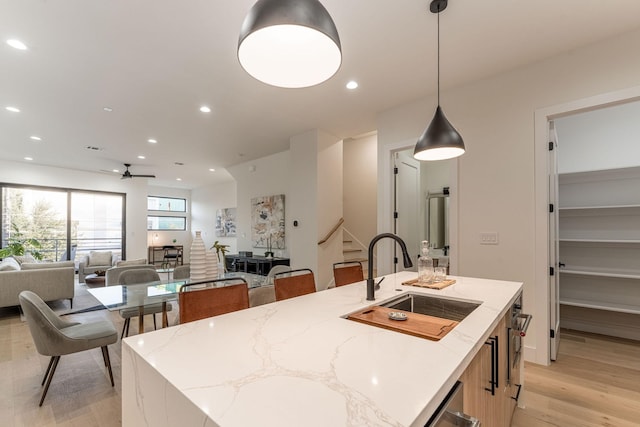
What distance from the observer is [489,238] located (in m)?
3.10

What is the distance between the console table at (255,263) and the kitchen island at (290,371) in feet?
14.3

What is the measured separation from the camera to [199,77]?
3.16m

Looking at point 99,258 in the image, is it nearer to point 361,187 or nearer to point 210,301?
point 361,187

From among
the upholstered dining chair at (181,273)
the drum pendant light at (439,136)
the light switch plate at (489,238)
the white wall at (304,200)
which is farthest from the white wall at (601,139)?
the upholstered dining chair at (181,273)

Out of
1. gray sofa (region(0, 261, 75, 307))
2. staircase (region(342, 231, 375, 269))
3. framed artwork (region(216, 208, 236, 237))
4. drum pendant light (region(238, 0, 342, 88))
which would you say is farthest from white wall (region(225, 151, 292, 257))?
drum pendant light (region(238, 0, 342, 88))

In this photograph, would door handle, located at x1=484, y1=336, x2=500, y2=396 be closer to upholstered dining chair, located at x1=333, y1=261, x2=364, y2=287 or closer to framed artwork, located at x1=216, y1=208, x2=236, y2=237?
upholstered dining chair, located at x1=333, y1=261, x2=364, y2=287

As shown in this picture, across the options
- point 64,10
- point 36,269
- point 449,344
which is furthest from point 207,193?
point 449,344

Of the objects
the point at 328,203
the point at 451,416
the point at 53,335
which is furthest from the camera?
the point at 328,203

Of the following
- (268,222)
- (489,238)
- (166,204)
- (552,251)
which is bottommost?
(552,251)

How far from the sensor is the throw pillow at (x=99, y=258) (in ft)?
23.9

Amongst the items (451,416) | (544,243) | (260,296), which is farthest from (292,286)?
(544,243)

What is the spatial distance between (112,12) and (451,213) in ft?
11.8

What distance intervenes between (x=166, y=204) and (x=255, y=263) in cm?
669

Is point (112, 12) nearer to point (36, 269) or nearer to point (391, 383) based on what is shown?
point (391, 383)
